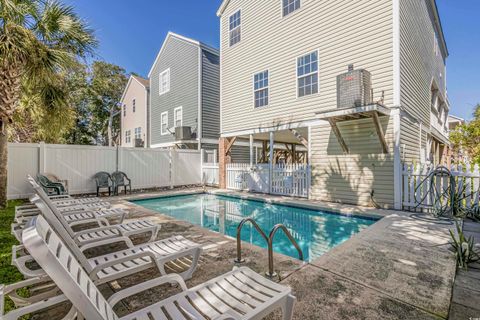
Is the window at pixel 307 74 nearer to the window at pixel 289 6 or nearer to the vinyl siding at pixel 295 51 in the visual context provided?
the vinyl siding at pixel 295 51

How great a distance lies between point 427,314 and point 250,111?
31.3 feet

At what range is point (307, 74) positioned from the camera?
8.82 meters

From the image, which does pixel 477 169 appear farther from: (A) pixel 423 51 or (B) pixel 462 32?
(B) pixel 462 32

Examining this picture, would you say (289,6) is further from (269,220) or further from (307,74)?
(269,220)

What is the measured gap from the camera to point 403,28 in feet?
23.7

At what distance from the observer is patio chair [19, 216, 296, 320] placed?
114 cm

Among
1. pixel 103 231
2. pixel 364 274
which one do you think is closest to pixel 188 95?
pixel 103 231

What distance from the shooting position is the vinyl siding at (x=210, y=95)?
1450 centimetres

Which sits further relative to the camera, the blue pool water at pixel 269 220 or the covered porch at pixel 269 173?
the covered porch at pixel 269 173

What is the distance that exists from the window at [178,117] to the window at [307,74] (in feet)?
29.1

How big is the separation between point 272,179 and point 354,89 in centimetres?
482

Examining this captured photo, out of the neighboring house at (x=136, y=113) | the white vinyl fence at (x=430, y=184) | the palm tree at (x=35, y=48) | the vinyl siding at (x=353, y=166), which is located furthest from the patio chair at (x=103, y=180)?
the white vinyl fence at (x=430, y=184)

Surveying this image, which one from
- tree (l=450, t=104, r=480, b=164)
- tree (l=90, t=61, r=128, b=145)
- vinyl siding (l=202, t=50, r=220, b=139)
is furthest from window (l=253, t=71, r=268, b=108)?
tree (l=90, t=61, r=128, b=145)

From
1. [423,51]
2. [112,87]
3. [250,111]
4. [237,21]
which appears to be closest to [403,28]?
[423,51]
